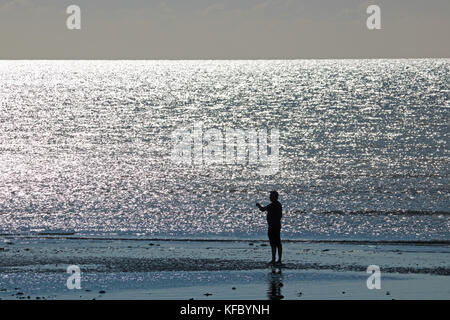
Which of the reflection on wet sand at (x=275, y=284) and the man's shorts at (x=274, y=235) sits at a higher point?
the man's shorts at (x=274, y=235)

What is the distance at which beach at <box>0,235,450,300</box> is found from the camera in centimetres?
2038

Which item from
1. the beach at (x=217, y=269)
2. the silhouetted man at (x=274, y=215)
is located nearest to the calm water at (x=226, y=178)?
the beach at (x=217, y=269)

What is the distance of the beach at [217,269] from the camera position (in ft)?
66.8

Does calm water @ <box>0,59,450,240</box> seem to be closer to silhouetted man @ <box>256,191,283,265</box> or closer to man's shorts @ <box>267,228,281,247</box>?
man's shorts @ <box>267,228,281,247</box>

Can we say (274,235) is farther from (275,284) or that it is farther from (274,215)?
(275,284)

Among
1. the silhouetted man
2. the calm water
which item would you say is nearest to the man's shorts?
the silhouetted man

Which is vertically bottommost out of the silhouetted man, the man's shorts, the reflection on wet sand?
the reflection on wet sand

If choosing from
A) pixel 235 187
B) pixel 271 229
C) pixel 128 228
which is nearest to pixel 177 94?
pixel 235 187

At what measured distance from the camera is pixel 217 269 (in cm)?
2420

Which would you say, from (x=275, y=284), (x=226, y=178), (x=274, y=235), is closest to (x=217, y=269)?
(x=274, y=235)

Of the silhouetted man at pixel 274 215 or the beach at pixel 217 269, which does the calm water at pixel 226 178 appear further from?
the silhouetted man at pixel 274 215

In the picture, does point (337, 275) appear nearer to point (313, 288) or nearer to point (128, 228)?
point (313, 288)

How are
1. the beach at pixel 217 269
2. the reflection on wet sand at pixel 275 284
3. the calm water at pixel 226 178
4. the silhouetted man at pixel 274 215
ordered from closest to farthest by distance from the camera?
the reflection on wet sand at pixel 275 284, the beach at pixel 217 269, the silhouetted man at pixel 274 215, the calm water at pixel 226 178

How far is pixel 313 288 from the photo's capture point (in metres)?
20.8
